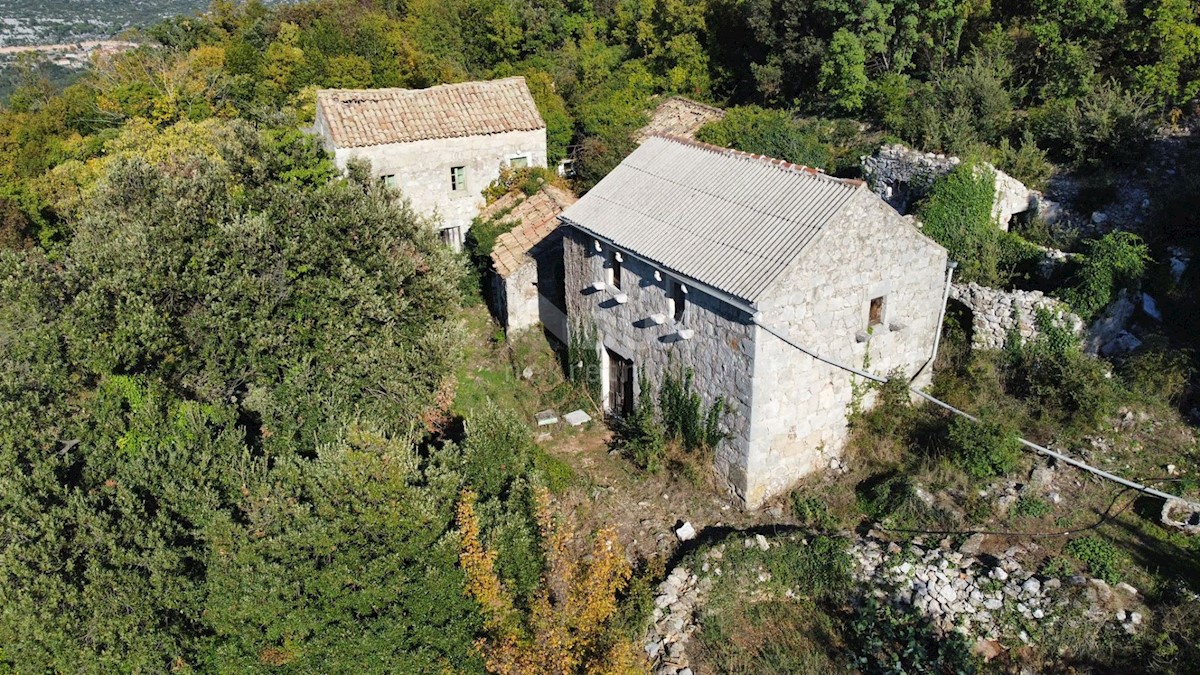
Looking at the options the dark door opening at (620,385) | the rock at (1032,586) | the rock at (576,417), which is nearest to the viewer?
the rock at (1032,586)

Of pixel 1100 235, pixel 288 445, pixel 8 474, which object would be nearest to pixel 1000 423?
pixel 1100 235

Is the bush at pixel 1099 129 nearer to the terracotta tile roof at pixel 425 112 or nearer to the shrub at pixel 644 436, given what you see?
the shrub at pixel 644 436

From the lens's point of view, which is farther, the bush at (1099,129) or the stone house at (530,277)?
the stone house at (530,277)

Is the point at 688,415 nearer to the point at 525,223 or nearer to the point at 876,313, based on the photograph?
the point at 876,313

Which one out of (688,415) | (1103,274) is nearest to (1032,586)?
(688,415)

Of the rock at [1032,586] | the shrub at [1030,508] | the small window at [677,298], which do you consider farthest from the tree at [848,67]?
the rock at [1032,586]
